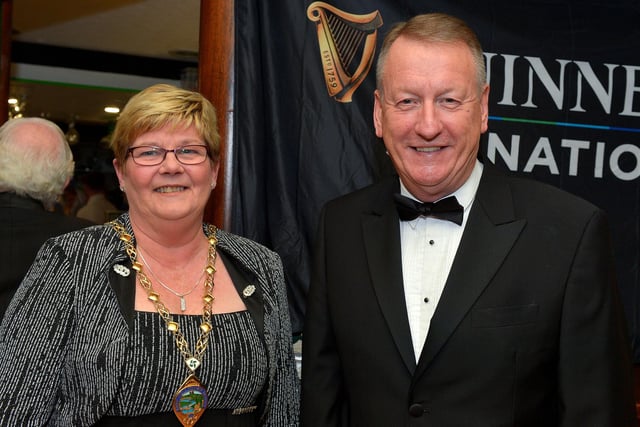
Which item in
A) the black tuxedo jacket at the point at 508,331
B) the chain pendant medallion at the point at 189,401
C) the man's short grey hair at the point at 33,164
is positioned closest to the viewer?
the black tuxedo jacket at the point at 508,331

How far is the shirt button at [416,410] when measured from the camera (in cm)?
170

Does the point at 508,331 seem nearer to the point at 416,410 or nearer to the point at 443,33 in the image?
the point at 416,410

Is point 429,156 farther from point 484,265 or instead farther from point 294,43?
point 294,43

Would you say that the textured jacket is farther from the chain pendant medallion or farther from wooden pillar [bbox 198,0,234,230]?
wooden pillar [bbox 198,0,234,230]

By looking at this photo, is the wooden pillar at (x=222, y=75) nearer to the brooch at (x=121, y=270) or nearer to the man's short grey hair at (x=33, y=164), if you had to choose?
the man's short grey hair at (x=33, y=164)

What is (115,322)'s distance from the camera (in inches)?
74.2

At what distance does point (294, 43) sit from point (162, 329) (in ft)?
3.97

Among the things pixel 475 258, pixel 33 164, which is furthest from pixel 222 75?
pixel 475 258

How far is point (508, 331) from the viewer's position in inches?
65.6

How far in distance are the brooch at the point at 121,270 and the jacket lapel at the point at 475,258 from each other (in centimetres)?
→ 77

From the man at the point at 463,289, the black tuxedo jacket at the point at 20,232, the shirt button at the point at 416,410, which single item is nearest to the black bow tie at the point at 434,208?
the man at the point at 463,289

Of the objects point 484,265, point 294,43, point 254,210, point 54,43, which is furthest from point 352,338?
point 54,43

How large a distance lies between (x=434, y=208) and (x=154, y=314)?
728 mm

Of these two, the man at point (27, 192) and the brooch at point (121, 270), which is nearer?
the brooch at point (121, 270)
